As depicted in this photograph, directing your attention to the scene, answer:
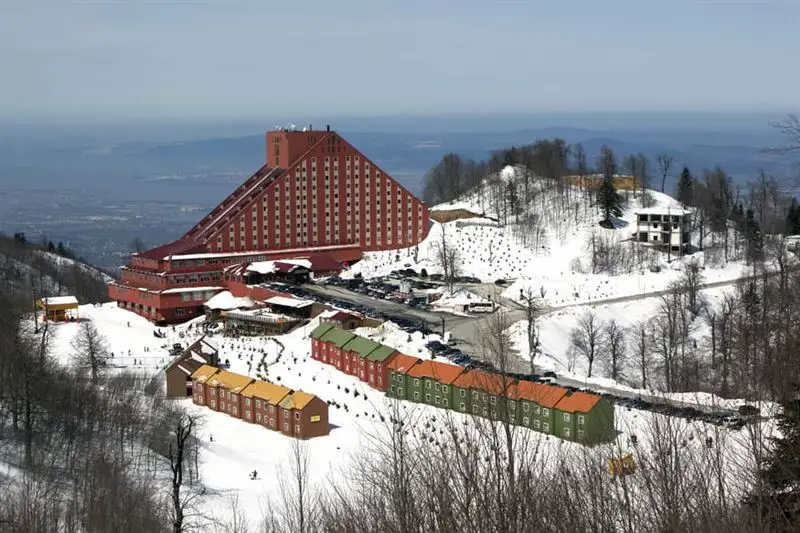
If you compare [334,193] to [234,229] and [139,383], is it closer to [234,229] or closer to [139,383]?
[234,229]

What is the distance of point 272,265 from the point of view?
172 ft

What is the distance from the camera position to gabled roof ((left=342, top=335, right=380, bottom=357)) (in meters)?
36.3

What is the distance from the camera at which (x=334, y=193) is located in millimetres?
58406

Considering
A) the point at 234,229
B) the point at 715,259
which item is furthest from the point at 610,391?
the point at 234,229

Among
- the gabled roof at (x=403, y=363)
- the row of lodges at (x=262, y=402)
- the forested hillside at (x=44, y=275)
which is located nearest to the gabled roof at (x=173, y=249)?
the forested hillside at (x=44, y=275)

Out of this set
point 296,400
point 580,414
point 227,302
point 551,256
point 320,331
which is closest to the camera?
point 580,414

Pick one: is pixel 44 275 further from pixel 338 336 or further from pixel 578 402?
pixel 578 402

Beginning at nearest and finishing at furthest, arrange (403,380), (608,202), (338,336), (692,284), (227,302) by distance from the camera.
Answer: (403,380) < (338,336) < (692,284) < (227,302) < (608,202)

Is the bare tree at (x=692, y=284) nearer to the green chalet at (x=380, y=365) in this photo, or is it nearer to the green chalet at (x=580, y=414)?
the green chalet at (x=380, y=365)

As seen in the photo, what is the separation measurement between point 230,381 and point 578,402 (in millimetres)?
11781

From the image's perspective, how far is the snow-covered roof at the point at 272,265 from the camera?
51844 millimetres

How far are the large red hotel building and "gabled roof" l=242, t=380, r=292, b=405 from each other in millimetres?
19101

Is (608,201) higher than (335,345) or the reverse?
higher

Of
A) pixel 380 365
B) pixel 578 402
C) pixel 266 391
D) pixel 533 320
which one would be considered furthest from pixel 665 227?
pixel 266 391
